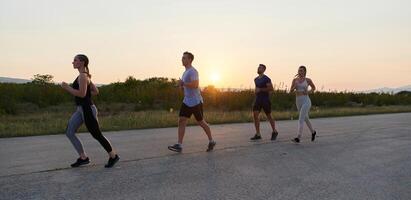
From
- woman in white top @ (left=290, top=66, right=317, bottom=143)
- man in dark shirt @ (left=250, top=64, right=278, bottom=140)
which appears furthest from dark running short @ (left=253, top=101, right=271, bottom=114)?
woman in white top @ (left=290, top=66, right=317, bottom=143)

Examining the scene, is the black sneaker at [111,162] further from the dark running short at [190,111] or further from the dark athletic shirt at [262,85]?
the dark athletic shirt at [262,85]

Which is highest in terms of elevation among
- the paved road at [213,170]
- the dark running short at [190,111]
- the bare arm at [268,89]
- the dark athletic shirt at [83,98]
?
the bare arm at [268,89]

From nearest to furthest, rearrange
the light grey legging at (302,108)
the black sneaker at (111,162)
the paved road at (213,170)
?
1. the paved road at (213,170)
2. the black sneaker at (111,162)
3. the light grey legging at (302,108)

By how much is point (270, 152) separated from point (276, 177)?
2.40m

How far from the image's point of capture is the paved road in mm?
6305

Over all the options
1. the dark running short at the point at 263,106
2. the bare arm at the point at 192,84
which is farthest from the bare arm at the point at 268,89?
the bare arm at the point at 192,84

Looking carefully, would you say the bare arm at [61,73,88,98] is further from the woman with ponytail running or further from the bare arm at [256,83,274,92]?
the bare arm at [256,83,274,92]

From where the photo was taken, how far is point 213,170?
771 centimetres

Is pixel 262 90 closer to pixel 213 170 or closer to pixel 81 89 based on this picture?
pixel 213 170

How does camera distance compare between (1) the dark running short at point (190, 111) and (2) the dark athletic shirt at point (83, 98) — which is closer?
(2) the dark athletic shirt at point (83, 98)

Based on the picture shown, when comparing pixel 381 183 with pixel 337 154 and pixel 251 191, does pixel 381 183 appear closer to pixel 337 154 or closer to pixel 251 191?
pixel 251 191

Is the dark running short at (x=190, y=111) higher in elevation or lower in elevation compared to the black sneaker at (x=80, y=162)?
higher

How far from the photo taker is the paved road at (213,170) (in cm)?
630

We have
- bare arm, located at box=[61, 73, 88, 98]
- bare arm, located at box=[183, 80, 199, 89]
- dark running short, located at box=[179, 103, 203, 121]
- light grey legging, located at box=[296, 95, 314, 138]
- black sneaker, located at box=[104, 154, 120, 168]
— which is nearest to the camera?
bare arm, located at box=[61, 73, 88, 98]
